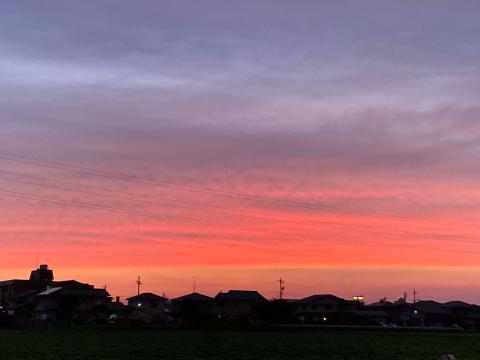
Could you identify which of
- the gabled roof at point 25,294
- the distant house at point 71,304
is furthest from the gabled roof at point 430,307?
the gabled roof at point 25,294

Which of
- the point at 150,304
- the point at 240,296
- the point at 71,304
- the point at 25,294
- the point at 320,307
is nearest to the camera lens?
the point at 71,304

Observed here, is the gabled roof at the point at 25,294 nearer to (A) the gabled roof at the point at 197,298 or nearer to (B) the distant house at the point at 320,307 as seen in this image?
(A) the gabled roof at the point at 197,298

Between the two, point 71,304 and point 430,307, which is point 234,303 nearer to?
point 71,304

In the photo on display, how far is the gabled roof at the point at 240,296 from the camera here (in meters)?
172

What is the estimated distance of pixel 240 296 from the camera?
173000 mm

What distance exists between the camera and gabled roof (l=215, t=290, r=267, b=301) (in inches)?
6767

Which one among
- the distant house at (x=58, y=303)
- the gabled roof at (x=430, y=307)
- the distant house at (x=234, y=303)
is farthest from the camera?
the gabled roof at (x=430, y=307)

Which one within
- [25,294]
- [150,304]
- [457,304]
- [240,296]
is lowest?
[457,304]

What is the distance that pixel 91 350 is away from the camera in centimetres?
5288

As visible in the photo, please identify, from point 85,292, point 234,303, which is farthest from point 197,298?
point 85,292

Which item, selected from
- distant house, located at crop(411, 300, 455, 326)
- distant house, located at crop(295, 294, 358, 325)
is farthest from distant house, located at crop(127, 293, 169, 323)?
distant house, located at crop(411, 300, 455, 326)

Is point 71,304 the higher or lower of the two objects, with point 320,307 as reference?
higher

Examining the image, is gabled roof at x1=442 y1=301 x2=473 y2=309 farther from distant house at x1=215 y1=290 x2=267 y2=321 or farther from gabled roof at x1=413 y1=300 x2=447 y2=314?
distant house at x1=215 y1=290 x2=267 y2=321

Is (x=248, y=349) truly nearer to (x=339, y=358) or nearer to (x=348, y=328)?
(x=339, y=358)
